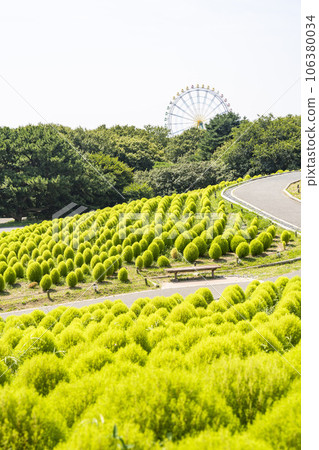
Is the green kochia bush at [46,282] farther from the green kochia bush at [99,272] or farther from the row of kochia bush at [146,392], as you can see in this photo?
the row of kochia bush at [146,392]

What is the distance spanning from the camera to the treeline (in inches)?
1394

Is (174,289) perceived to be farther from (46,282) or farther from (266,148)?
(266,148)

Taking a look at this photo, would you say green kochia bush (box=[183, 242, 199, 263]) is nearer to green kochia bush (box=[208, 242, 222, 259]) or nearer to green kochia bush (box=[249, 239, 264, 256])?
green kochia bush (box=[208, 242, 222, 259])

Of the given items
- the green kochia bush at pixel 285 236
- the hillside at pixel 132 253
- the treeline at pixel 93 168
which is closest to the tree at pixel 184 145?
the treeline at pixel 93 168

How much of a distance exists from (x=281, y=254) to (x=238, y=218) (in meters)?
3.17

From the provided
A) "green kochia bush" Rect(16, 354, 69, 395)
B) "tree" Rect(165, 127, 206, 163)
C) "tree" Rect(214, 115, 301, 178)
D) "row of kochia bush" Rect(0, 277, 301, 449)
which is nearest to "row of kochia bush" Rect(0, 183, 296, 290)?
"row of kochia bush" Rect(0, 277, 301, 449)

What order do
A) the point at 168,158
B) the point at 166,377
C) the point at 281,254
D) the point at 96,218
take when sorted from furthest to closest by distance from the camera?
the point at 168,158 < the point at 96,218 < the point at 281,254 < the point at 166,377

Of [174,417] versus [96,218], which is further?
[96,218]

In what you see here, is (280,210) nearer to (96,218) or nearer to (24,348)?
(96,218)

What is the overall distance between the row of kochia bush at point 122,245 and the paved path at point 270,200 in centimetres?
155

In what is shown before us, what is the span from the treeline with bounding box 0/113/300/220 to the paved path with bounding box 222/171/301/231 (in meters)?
7.53

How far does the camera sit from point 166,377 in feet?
7.80

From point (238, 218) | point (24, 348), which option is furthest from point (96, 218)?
point (24, 348)

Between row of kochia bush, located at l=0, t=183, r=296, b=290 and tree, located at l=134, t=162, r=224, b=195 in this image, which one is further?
tree, located at l=134, t=162, r=224, b=195
